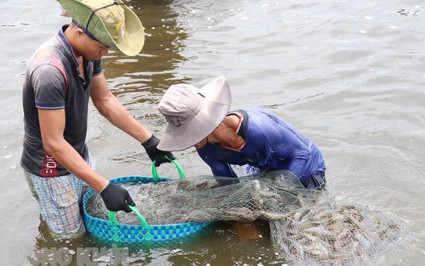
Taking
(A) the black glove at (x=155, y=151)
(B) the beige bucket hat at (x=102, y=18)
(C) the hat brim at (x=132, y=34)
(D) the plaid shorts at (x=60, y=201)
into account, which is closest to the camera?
(B) the beige bucket hat at (x=102, y=18)

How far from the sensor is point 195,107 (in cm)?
391

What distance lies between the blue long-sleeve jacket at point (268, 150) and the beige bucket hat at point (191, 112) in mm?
317

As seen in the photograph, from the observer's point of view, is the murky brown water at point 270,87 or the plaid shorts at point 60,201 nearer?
the plaid shorts at point 60,201

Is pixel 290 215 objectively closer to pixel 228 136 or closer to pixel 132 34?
pixel 228 136

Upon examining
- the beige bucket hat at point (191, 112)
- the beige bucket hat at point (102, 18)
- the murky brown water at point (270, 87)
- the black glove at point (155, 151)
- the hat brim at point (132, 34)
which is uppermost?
the beige bucket hat at point (102, 18)

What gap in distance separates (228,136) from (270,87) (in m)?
3.51

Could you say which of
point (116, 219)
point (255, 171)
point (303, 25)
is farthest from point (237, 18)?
point (116, 219)

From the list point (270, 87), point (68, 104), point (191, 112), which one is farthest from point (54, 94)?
point (270, 87)

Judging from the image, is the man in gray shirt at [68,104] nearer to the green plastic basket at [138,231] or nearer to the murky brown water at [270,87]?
the green plastic basket at [138,231]

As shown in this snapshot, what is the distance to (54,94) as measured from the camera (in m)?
3.74

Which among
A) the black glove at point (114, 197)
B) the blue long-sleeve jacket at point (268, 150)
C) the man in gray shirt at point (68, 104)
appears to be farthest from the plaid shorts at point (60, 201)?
the blue long-sleeve jacket at point (268, 150)

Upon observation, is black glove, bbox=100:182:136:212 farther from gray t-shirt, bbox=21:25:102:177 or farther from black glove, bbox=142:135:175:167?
black glove, bbox=142:135:175:167

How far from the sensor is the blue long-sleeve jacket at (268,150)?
4203 mm

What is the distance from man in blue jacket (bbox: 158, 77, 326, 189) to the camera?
3.89m
